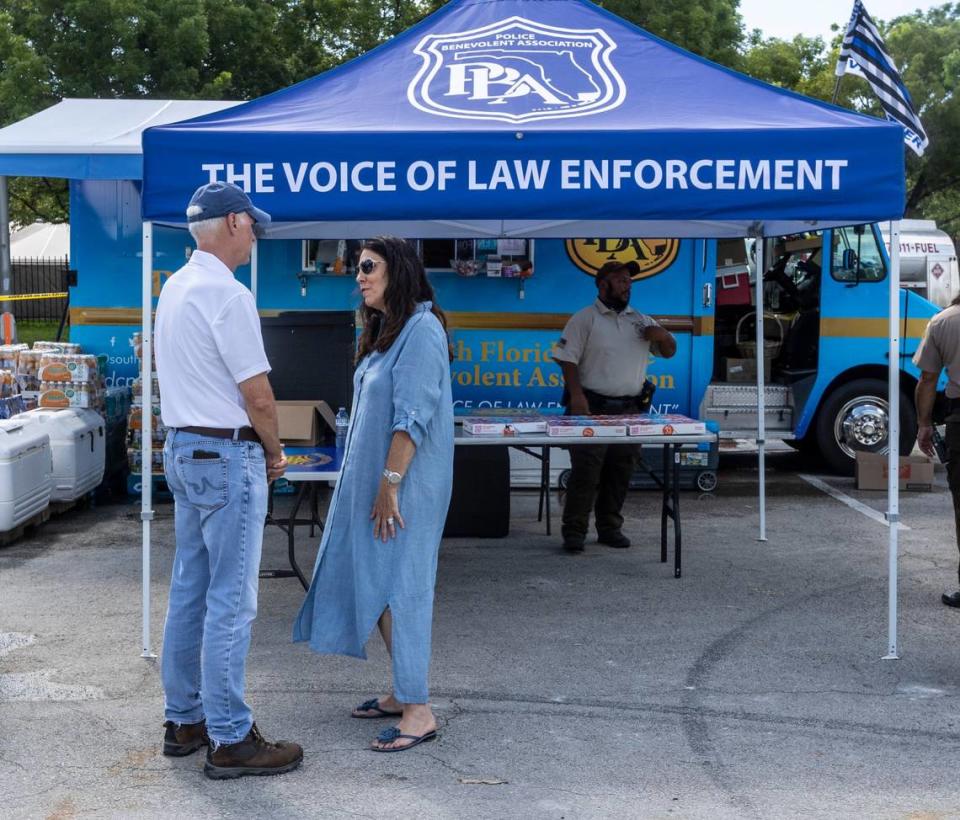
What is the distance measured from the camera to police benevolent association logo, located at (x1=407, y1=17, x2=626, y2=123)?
20.9 ft

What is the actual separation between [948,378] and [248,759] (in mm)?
4365

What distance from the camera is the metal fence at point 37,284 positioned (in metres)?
32.4

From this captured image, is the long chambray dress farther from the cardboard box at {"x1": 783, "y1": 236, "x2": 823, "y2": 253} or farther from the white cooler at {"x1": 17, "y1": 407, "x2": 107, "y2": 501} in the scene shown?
the cardboard box at {"x1": 783, "y1": 236, "x2": 823, "y2": 253}

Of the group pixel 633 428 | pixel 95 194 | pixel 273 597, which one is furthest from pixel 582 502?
pixel 95 194

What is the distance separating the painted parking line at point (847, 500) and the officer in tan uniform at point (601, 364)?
7.42 feet

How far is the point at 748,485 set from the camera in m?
11.5

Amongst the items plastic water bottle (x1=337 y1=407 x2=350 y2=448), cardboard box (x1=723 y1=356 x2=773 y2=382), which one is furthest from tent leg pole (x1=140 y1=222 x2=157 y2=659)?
cardboard box (x1=723 y1=356 x2=773 y2=382)

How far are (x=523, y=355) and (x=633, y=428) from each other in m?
3.31

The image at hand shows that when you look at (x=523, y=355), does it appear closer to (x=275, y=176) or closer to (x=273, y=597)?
(x=273, y=597)

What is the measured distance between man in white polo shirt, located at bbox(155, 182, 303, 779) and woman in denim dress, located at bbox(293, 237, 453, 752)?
1.24 feet

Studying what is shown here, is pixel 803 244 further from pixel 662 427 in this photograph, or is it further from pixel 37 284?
pixel 37 284

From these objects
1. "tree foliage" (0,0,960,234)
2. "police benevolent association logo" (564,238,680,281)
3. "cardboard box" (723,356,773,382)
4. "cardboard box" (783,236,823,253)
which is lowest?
"cardboard box" (723,356,773,382)

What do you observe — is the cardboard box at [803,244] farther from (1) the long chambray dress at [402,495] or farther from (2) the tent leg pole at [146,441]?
(1) the long chambray dress at [402,495]

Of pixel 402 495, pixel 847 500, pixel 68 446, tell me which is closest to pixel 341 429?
pixel 402 495
